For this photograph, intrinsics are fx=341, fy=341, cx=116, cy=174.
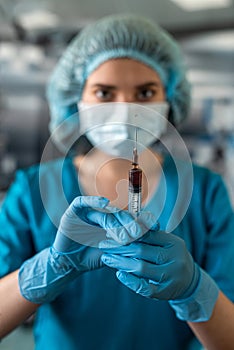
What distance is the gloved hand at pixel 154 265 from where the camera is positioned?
659mm

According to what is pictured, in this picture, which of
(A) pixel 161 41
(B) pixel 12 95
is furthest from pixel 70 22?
(A) pixel 161 41

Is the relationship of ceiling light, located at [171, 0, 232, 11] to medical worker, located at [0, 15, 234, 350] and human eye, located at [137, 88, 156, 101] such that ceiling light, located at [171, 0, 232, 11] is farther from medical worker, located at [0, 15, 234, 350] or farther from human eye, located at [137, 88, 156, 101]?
human eye, located at [137, 88, 156, 101]

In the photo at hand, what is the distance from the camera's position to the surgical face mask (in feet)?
2.40

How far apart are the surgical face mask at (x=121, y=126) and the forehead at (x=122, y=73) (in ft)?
0.26

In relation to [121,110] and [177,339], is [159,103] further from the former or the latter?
[177,339]

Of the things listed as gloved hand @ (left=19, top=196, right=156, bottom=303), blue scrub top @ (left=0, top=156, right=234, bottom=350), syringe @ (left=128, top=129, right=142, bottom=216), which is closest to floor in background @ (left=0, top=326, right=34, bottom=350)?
blue scrub top @ (left=0, top=156, right=234, bottom=350)

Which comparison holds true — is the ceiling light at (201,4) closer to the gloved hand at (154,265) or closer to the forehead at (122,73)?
the forehead at (122,73)

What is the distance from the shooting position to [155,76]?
3.31 ft

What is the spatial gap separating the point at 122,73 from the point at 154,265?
20.9 inches

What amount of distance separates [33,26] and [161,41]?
259cm

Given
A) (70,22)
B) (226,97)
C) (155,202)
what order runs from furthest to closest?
(226,97)
(70,22)
(155,202)

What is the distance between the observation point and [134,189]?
0.62 m

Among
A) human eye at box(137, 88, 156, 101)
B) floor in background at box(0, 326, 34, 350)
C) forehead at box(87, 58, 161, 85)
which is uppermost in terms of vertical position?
forehead at box(87, 58, 161, 85)

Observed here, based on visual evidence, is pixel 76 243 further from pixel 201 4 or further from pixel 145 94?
pixel 201 4
